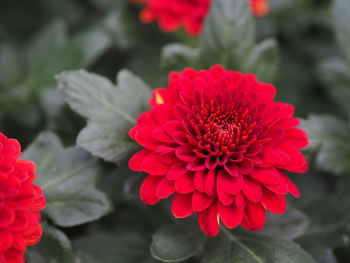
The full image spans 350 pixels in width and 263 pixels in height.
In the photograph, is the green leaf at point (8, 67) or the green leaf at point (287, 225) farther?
the green leaf at point (8, 67)

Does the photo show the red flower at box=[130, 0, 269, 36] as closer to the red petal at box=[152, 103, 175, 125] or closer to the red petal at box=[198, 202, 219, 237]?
the red petal at box=[152, 103, 175, 125]

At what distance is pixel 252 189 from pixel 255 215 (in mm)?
56

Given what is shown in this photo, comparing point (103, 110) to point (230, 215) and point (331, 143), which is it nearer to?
point (230, 215)

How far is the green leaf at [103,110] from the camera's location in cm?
93

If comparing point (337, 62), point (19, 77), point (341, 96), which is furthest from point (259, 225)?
point (19, 77)

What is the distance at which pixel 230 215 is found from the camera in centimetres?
79

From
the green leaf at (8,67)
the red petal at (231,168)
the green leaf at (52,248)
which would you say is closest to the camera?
the red petal at (231,168)

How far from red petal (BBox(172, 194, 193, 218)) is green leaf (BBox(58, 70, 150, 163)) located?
18 centimetres

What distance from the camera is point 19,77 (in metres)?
1.54

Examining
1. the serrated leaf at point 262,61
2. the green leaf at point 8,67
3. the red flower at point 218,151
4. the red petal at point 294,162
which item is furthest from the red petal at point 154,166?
the green leaf at point 8,67

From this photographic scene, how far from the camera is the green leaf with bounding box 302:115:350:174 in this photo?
1129 millimetres

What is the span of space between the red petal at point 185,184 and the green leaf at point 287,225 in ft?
0.96

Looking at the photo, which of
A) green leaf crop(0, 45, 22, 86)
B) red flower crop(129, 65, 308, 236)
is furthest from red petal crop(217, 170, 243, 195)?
green leaf crop(0, 45, 22, 86)

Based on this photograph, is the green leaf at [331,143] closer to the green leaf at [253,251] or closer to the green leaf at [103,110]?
the green leaf at [253,251]
